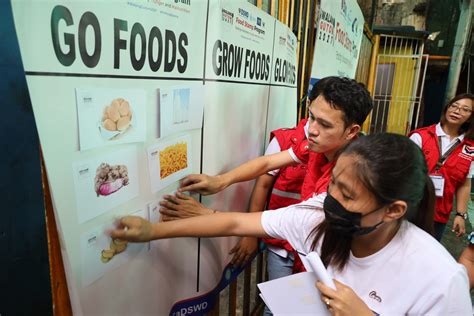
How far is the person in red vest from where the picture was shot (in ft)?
7.44

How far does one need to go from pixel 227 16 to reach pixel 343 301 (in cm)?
97

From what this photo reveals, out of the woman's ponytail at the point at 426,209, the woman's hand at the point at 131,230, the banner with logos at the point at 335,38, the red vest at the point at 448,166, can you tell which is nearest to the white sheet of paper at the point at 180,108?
the woman's hand at the point at 131,230

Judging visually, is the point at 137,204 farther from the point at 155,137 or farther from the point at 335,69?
the point at 335,69

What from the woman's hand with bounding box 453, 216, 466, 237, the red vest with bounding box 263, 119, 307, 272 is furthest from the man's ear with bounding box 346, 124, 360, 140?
the woman's hand with bounding box 453, 216, 466, 237

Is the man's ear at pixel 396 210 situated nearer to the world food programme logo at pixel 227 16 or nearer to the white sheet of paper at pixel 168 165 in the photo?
the white sheet of paper at pixel 168 165

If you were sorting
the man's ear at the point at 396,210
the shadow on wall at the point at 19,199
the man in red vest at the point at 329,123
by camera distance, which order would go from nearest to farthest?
the shadow on wall at the point at 19,199 → the man's ear at the point at 396,210 → the man in red vest at the point at 329,123

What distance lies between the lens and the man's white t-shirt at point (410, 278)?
76 centimetres

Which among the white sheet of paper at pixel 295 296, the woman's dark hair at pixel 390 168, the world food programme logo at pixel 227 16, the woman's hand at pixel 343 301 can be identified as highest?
the world food programme logo at pixel 227 16

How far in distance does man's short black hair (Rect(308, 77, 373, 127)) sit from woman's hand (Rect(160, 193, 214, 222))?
0.61m

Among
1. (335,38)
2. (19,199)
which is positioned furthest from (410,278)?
(335,38)

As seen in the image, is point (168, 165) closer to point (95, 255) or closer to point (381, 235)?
point (95, 255)

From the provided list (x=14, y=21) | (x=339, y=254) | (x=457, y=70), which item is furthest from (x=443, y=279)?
(x=457, y=70)

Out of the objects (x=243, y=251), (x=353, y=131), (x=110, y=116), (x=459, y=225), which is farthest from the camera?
(x=459, y=225)

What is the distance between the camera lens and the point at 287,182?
1.58 meters
